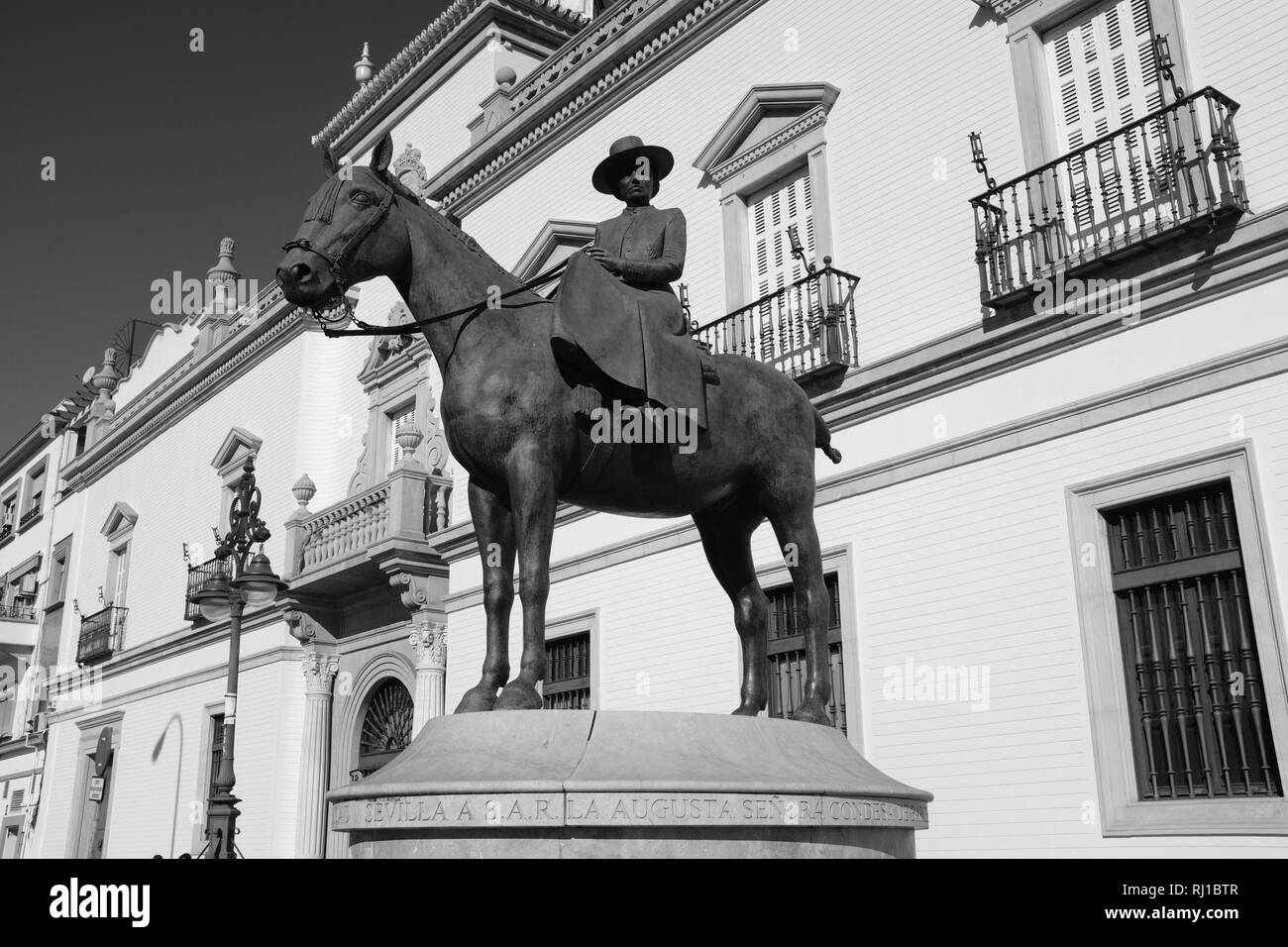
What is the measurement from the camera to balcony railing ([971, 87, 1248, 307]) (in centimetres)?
940

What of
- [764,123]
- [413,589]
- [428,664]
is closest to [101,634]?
[413,589]

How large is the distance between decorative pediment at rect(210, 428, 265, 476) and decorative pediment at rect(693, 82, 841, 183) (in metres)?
14.1

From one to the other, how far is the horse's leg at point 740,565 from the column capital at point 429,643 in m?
12.8

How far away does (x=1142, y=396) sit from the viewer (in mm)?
9805

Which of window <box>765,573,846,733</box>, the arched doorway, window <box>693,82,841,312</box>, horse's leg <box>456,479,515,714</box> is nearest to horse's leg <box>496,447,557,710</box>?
horse's leg <box>456,479,515,714</box>

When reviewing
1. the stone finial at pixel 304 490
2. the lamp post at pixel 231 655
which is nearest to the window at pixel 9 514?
the stone finial at pixel 304 490

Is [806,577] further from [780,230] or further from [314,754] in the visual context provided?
[314,754]

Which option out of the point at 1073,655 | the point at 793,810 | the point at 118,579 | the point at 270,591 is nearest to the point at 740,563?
the point at 793,810

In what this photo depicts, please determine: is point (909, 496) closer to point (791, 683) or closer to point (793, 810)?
point (791, 683)

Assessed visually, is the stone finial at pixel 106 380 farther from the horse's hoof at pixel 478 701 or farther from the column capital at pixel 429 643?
the horse's hoof at pixel 478 701

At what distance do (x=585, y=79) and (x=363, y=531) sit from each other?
821cm

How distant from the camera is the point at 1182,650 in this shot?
9.23 m

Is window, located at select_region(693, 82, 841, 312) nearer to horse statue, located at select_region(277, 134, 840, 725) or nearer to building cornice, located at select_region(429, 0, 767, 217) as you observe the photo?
building cornice, located at select_region(429, 0, 767, 217)
